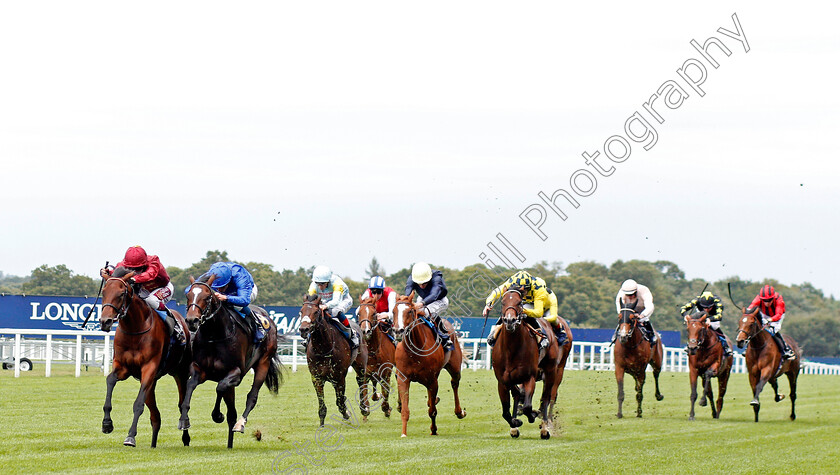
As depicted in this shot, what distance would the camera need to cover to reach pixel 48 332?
18.9m

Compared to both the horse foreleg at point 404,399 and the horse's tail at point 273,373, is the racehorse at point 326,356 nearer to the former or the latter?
the horse's tail at point 273,373

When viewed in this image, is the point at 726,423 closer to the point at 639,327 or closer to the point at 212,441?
the point at 639,327

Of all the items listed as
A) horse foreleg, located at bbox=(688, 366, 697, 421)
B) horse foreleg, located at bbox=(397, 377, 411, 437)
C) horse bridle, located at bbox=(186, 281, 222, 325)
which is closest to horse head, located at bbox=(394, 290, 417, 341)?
horse foreleg, located at bbox=(397, 377, 411, 437)

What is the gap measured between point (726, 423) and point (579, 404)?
10.1 feet

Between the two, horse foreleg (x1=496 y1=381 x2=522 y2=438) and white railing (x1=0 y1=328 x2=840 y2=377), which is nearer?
horse foreleg (x1=496 y1=381 x2=522 y2=438)

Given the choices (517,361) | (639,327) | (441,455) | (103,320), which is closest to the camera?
(103,320)

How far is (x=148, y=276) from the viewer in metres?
9.85

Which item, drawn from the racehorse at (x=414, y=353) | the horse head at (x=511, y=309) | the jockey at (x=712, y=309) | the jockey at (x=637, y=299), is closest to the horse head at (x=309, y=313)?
the racehorse at (x=414, y=353)

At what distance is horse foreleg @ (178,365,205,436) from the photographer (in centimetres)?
985

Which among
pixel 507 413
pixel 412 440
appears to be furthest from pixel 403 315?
pixel 507 413

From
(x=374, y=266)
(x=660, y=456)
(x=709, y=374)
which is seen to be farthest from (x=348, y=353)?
(x=374, y=266)

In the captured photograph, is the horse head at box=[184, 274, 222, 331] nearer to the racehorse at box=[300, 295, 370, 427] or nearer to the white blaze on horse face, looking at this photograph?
the racehorse at box=[300, 295, 370, 427]

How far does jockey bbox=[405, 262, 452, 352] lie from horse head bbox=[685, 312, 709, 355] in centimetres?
508

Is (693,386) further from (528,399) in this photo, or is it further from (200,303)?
(200,303)
